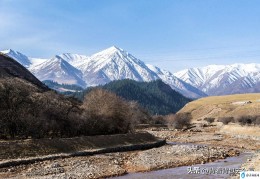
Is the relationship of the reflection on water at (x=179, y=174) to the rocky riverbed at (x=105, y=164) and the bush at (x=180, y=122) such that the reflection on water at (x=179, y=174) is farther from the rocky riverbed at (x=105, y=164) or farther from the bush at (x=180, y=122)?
the bush at (x=180, y=122)

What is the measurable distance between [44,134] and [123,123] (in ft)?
77.6

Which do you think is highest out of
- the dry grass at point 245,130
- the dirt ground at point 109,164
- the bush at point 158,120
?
the bush at point 158,120

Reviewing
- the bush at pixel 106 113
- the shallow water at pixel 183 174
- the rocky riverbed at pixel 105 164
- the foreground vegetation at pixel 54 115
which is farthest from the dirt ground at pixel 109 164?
the bush at pixel 106 113

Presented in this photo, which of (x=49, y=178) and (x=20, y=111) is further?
(x=20, y=111)

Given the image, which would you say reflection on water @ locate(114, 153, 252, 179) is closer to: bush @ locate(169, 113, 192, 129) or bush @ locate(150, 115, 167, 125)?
bush @ locate(169, 113, 192, 129)

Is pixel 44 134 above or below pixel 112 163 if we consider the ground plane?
above

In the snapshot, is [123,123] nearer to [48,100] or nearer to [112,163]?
[48,100]

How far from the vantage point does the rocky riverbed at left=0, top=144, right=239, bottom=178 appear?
43.5 meters

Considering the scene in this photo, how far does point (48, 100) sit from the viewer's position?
73812mm

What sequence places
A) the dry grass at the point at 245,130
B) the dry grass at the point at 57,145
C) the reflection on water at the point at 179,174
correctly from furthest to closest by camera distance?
the dry grass at the point at 245,130
the dry grass at the point at 57,145
the reflection on water at the point at 179,174

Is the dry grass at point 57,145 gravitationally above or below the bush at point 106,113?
below

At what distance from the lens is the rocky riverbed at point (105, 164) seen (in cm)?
4351

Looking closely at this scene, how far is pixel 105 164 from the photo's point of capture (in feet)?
168

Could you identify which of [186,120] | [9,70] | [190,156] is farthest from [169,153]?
[9,70]
